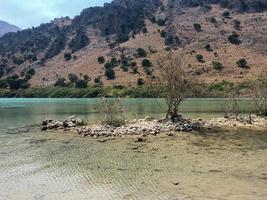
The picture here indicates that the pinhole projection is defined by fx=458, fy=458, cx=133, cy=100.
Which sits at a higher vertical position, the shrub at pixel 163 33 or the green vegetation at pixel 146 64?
the shrub at pixel 163 33

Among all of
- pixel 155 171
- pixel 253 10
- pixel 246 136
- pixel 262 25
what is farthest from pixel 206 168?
pixel 253 10

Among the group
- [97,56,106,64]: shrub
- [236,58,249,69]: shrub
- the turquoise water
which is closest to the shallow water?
the turquoise water

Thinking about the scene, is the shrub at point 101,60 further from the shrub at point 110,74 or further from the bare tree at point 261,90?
the bare tree at point 261,90

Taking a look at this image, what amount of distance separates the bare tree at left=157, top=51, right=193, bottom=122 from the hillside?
2822 inches

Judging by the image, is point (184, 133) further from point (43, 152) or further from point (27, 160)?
point (27, 160)

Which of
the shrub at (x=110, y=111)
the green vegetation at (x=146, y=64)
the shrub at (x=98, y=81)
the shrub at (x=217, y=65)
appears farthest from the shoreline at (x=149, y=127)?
the shrub at (x=98, y=81)

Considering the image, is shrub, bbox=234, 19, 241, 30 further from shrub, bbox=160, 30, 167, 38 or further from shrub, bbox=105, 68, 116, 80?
shrub, bbox=105, 68, 116, 80

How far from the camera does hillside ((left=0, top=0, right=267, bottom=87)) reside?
131 meters

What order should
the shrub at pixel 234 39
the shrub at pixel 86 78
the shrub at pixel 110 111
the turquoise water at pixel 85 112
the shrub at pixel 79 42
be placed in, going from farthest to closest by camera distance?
the shrub at pixel 79 42 → the shrub at pixel 234 39 → the shrub at pixel 86 78 → the turquoise water at pixel 85 112 → the shrub at pixel 110 111

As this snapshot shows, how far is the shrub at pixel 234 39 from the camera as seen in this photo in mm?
146375

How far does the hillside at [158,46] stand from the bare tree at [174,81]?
7168cm

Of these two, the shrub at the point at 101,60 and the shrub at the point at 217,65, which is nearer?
the shrub at the point at 217,65

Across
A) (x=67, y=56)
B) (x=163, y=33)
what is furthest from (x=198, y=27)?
A: (x=67, y=56)

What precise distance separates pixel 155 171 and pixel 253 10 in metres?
168
